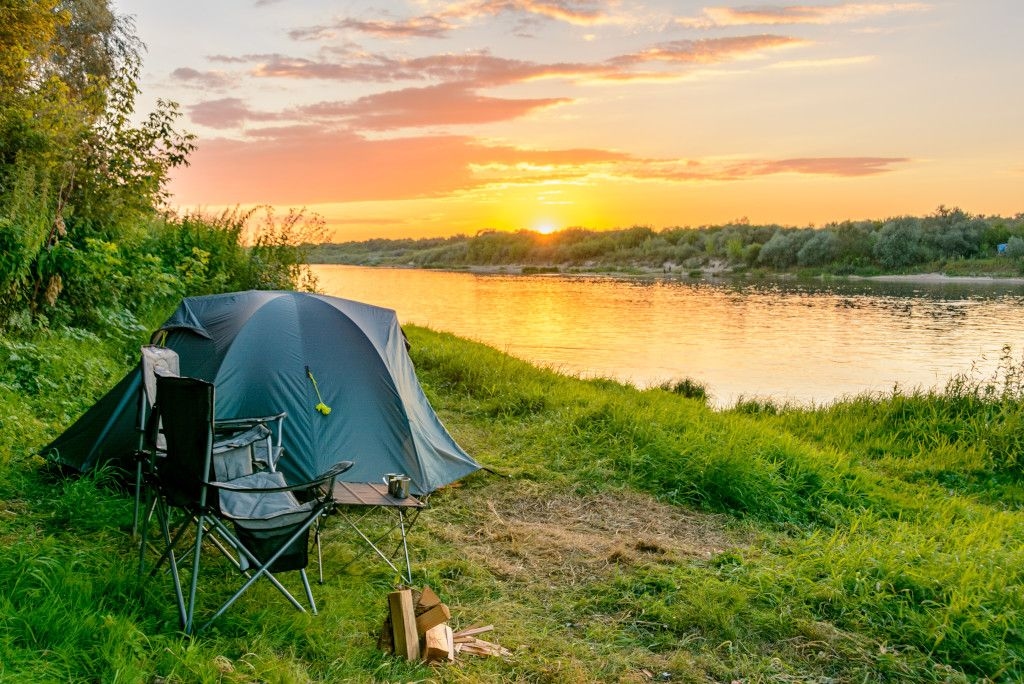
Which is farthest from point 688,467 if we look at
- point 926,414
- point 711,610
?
point 926,414

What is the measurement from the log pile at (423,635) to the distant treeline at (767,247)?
5467 centimetres

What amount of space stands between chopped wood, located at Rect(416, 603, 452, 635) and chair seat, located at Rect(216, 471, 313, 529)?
719 millimetres

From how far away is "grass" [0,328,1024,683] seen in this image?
3221mm

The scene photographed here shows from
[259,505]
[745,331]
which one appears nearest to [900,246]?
[745,331]

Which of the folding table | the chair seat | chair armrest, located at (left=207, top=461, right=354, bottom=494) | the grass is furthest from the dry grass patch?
chair armrest, located at (left=207, top=461, right=354, bottom=494)

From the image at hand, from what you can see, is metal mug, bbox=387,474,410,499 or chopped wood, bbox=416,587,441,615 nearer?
chopped wood, bbox=416,587,441,615

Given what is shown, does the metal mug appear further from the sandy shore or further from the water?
the sandy shore

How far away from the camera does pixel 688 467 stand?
661 centimetres

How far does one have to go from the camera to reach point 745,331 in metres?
26.6

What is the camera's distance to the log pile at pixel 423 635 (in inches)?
132

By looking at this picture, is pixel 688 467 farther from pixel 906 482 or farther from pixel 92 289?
pixel 92 289

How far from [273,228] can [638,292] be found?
33.1 meters

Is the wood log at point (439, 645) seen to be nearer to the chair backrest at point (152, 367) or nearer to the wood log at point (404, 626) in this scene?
the wood log at point (404, 626)

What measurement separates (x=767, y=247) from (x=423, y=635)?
63.8m
